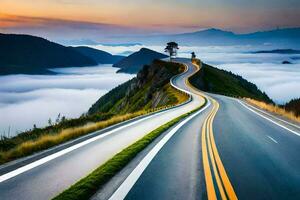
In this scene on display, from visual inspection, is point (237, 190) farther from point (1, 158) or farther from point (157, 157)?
point (1, 158)

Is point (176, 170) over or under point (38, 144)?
under

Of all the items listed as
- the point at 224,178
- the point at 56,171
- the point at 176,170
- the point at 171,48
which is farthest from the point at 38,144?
the point at 171,48

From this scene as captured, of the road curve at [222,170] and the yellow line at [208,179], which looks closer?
the yellow line at [208,179]

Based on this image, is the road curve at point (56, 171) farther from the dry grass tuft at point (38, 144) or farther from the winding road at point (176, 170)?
the dry grass tuft at point (38, 144)

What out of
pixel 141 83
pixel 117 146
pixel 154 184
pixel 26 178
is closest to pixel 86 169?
pixel 26 178

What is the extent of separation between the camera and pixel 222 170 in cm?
926

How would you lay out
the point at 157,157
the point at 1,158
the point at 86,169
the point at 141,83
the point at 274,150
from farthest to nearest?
the point at 141,83 < the point at 274,150 < the point at 157,157 < the point at 1,158 < the point at 86,169

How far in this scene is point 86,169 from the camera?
935cm

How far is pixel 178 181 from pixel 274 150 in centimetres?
572

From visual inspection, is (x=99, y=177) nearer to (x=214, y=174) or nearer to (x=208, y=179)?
(x=208, y=179)

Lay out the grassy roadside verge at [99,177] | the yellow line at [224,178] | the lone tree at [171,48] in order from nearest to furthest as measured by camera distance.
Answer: the grassy roadside verge at [99,177] < the yellow line at [224,178] < the lone tree at [171,48]

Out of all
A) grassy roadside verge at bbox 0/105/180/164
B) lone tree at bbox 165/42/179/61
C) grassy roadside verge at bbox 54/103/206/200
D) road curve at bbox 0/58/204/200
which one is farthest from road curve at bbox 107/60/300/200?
lone tree at bbox 165/42/179/61

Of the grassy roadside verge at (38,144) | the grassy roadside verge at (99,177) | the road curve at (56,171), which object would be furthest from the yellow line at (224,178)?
the grassy roadside verge at (38,144)

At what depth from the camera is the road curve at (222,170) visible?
289 inches
